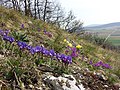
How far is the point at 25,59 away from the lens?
4.66 metres

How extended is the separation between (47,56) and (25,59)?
0.65 metres

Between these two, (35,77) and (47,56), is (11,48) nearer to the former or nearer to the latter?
(47,56)

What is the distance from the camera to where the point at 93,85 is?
5.06 meters

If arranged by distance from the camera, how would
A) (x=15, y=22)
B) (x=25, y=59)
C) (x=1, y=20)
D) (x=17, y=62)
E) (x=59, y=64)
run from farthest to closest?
(x=15, y=22), (x=1, y=20), (x=59, y=64), (x=25, y=59), (x=17, y=62)

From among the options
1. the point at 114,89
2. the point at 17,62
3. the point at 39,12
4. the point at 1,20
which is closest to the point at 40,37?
the point at 1,20

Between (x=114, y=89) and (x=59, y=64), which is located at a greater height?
(x=59, y=64)

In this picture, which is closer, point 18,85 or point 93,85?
point 18,85

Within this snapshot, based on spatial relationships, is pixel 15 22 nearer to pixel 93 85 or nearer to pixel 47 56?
pixel 47 56

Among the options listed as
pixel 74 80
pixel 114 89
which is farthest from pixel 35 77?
pixel 114 89

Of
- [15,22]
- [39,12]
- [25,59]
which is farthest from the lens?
[39,12]

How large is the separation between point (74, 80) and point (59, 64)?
1.66ft

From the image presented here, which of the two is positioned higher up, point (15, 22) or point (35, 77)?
point (15, 22)

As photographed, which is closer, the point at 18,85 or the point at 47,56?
the point at 18,85

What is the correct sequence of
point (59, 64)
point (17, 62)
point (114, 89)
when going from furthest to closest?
1. point (114, 89)
2. point (59, 64)
3. point (17, 62)
